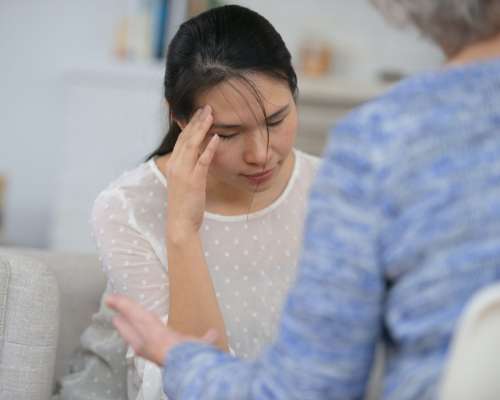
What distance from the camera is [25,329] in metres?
1.46

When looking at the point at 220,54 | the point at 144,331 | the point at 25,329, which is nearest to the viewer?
the point at 144,331

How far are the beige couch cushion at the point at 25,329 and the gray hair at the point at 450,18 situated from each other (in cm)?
78

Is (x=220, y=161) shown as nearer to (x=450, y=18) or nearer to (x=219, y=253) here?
(x=219, y=253)

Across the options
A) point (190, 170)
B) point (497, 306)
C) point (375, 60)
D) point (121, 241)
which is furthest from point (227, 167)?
point (375, 60)

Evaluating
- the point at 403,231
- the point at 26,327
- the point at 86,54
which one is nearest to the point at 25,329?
the point at 26,327

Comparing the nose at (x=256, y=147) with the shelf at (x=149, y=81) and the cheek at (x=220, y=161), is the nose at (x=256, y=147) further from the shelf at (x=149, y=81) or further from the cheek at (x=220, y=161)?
the shelf at (x=149, y=81)

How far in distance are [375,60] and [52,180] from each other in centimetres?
171

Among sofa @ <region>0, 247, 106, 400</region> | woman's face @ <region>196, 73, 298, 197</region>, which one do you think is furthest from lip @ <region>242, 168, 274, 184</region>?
sofa @ <region>0, 247, 106, 400</region>

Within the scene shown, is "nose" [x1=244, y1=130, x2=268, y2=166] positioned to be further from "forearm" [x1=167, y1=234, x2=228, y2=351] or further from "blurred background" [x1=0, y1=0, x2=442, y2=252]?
"blurred background" [x1=0, y1=0, x2=442, y2=252]

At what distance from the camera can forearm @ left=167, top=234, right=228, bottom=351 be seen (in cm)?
155

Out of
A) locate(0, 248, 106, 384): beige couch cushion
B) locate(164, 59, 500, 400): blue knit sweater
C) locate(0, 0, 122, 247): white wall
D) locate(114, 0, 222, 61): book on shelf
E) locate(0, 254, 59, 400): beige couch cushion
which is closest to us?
locate(164, 59, 500, 400): blue knit sweater

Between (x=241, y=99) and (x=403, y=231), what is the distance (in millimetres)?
828

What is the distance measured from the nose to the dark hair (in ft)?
0.19

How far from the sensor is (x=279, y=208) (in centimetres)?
191
